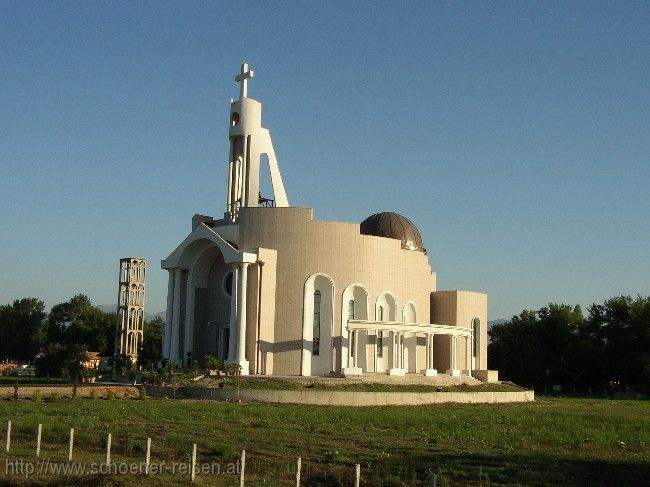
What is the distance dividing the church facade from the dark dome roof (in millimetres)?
185

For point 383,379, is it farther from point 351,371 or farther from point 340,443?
point 340,443

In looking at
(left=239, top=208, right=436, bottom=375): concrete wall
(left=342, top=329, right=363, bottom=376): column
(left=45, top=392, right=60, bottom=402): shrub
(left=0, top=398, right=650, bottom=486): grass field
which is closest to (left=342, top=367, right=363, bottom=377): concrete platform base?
(left=342, top=329, right=363, bottom=376): column

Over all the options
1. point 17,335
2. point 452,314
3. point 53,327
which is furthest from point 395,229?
point 17,335

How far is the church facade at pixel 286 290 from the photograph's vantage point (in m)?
44.1

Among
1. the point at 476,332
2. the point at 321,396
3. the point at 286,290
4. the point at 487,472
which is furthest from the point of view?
the point at 476,332

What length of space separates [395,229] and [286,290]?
433 inches

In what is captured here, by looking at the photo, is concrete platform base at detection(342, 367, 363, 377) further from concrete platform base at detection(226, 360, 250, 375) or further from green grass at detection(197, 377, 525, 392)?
concrete platform base at detection(226, 360, 250, 375)

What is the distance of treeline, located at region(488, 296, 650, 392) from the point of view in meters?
59.3

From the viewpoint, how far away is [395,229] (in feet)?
173

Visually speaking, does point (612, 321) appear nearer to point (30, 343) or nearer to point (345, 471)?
point (345, 471)

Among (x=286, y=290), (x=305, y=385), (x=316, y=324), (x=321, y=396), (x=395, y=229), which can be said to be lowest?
(x=321, y=396)

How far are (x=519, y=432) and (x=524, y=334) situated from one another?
138 feet

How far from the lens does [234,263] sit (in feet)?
145

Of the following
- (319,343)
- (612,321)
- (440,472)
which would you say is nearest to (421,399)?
(319,343)
